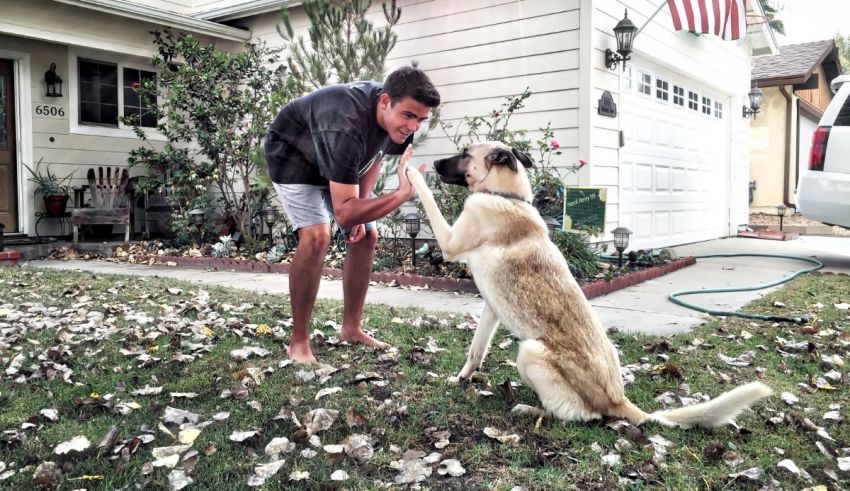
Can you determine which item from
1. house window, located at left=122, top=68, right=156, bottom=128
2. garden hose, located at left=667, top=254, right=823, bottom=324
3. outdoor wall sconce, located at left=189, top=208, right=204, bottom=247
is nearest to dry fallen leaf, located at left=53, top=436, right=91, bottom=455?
garden hose, located at left=667, top=254, right=823, bottom=324

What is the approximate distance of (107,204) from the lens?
30.9ft

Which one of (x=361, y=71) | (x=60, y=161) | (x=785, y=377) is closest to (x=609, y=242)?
(x=361, y=71)

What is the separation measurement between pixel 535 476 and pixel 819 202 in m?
6.77

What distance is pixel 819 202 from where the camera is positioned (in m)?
7.20

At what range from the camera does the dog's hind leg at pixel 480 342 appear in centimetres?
291

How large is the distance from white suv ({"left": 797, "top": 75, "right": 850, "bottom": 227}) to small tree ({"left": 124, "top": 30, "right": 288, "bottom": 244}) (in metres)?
6.73

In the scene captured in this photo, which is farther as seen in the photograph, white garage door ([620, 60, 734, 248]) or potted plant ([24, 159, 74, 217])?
potted plant ([24, 159, 74, 217])

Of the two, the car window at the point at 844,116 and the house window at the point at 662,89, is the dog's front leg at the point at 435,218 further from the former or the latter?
the house window at the point at 662,89

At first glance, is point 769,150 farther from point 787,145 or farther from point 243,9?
point 243,9

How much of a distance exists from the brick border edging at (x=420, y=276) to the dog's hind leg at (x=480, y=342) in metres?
2.65

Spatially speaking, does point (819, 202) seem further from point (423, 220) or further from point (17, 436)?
point (17, 436)

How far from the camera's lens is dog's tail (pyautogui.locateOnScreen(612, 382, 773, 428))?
217 cm

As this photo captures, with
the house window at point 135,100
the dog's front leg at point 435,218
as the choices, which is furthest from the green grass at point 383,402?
the house window at point 135,100

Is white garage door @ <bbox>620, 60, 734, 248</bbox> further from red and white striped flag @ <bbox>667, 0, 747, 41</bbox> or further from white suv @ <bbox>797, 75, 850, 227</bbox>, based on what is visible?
white suv @ <bbox>797, 75, 850, 227</bbox>
